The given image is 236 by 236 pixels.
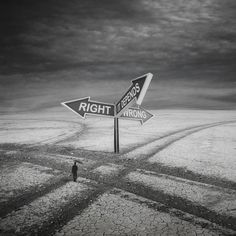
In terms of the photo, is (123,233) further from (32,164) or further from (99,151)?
(99,151)

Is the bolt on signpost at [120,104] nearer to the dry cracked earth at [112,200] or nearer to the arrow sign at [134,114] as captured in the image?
the arrow sign at [134,114]

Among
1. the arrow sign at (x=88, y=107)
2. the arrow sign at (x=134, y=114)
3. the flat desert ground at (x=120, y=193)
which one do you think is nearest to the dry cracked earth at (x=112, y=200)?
the flat desert ground at (x=120, y=193)

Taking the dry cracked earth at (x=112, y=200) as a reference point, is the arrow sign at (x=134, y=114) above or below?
above

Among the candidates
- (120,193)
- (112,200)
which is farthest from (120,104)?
(112,200)

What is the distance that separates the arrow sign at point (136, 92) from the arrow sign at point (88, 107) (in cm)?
32

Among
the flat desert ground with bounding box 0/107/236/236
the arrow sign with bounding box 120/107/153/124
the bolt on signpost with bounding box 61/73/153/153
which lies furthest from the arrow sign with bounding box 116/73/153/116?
the flat desert ground with bounding box 0/107/236/236

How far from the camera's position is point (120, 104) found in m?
5.27

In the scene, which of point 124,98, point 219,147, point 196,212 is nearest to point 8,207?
point 196,212

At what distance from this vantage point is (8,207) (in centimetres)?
279

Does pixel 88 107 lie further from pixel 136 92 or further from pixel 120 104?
pixel 136 92

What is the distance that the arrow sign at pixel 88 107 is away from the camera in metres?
4.94

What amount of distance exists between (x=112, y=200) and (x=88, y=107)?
2.62 m

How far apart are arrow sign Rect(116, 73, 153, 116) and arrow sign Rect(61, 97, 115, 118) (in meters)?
0.32

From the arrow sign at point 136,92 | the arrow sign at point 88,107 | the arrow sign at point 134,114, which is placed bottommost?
the arrow sign at point 134,114
